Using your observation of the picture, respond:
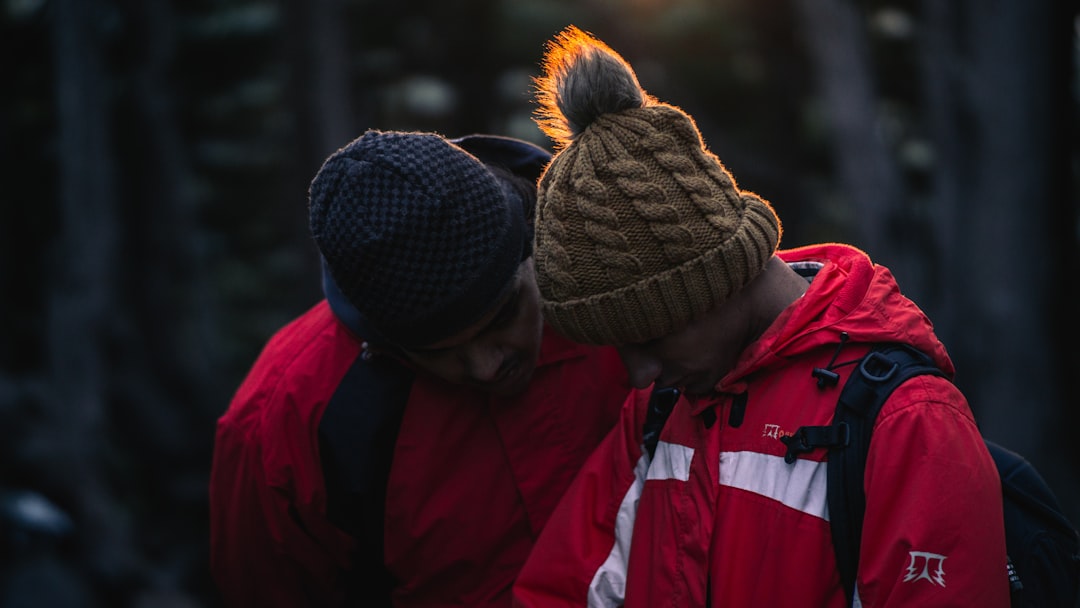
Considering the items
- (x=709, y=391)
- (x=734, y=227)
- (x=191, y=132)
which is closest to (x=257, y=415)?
(x=709, y=391)

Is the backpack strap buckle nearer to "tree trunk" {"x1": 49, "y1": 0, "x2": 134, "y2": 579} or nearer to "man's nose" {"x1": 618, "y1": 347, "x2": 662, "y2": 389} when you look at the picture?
"man's nose" {"x1": 618, "y1": 347, "x2": 662, "y2": 389}

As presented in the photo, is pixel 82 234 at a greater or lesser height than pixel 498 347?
lesser

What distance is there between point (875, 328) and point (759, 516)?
0.42 m

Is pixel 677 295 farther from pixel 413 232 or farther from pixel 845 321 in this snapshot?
pixel 413 232

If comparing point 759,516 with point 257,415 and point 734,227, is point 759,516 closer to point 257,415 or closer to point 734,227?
point 734,227

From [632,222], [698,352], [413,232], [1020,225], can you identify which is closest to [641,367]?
[698,352]

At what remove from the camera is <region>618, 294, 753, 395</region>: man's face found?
204 centimetres

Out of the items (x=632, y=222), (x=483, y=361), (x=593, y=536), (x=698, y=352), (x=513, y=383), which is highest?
(x=632, y=222)

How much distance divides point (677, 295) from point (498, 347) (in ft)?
2.08

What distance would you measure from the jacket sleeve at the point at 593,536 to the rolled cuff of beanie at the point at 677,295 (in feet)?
1.15

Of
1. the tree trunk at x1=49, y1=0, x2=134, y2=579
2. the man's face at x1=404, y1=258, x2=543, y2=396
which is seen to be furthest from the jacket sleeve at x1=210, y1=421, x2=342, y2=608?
the tree trunk at x1=49, y1=0, x2=134, y2=579

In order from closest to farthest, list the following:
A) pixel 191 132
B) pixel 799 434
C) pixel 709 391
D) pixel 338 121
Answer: pixel 799 434, pixel 709 391, pixel 338 121, pixel 191 132

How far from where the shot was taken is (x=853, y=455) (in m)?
1.80

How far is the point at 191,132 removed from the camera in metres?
15.5
